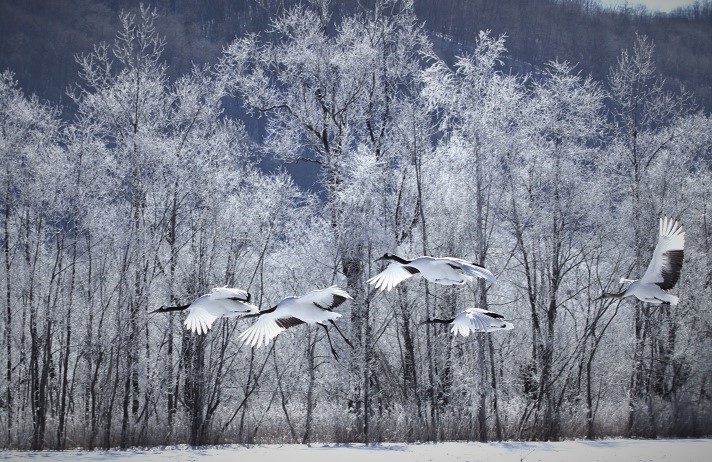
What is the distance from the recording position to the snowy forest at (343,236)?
17.5m

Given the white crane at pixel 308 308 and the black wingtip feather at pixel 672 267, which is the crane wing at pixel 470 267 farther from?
the black wingtip feather at pixel 672 267

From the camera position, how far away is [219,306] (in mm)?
11852

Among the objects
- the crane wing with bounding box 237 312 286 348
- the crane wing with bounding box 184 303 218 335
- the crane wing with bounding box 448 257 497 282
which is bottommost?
the crane wing with bounding box 237 312 286 348

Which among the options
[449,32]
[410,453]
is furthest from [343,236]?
[449,32]

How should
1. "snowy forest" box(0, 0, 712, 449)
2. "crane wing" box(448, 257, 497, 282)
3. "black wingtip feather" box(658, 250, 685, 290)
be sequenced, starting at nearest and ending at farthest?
"crane wing" box(448, 257, 497, 282), "black wingtip feather" box(658, 250, 685, 290), "snowy forest" box(0, 0, 712, 449)

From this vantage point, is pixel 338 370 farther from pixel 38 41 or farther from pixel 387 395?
pixel 38 41

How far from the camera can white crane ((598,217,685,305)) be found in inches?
466

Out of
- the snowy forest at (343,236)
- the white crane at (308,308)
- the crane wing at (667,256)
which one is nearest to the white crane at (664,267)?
the crane wing at (667,256)

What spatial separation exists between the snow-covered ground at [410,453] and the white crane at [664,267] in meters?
4.07

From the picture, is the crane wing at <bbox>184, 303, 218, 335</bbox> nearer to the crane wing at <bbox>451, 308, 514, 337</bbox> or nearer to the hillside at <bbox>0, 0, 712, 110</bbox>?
the crane wing at <bbox>451, 308, 514, 337</bbox>

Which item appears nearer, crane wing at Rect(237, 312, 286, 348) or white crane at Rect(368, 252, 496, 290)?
white crane at Rect(368, 252, 496, 290)

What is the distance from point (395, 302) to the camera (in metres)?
19.8

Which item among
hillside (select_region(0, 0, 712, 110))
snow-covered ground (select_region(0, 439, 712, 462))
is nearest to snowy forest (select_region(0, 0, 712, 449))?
snow-covered ground (select_region(0, 439, 712, 462))

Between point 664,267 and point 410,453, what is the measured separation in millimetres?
6239
